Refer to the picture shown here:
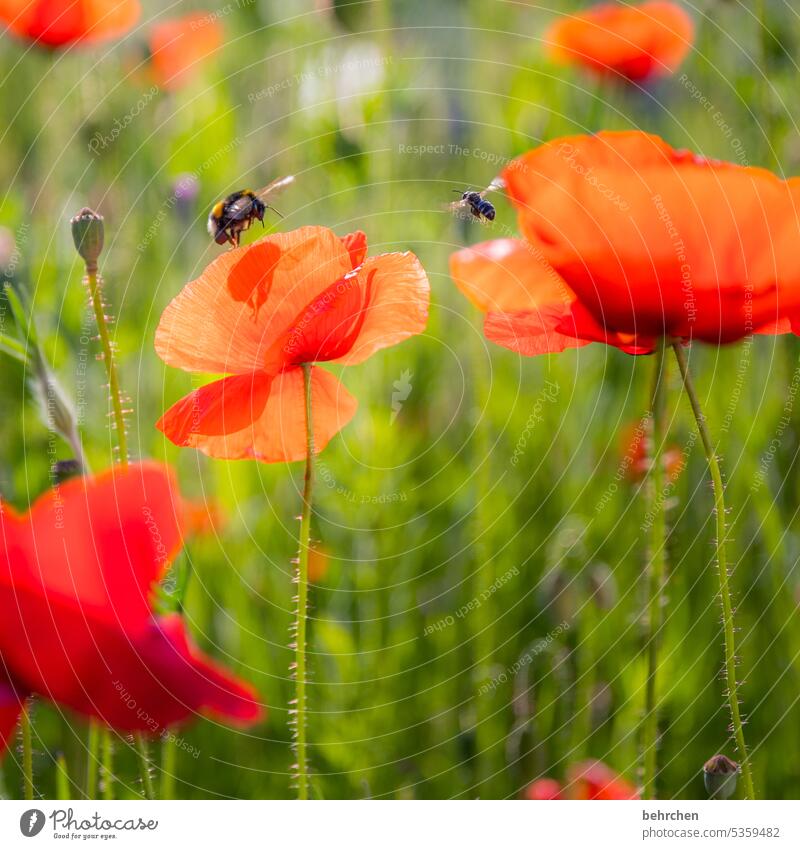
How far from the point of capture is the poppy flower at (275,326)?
356 mm

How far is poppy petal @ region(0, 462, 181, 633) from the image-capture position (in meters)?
0.33

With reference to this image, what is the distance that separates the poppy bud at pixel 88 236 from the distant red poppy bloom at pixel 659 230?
0.53ft

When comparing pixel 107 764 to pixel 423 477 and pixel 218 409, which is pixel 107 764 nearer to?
pixel 218 409

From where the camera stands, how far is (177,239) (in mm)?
786

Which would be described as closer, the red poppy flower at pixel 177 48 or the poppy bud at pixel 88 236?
the poppy bud at pixel 88 236

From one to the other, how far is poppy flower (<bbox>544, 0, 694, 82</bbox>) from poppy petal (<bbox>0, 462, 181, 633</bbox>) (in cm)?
57

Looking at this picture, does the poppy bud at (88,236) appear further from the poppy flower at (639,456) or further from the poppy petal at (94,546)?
the poppy flower at (639,456)

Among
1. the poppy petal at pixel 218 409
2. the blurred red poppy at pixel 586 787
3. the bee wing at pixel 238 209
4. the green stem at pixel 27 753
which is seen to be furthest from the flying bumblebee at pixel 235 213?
the blurred red poppy at pixel 586 787

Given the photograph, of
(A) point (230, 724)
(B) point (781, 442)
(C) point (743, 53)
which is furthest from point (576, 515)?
(C) point (743, 53)

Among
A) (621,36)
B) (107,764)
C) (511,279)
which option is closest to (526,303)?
(511,279)

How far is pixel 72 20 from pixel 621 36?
16.3 inches

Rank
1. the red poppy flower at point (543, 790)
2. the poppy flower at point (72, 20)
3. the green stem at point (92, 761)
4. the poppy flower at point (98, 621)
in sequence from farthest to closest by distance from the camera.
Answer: the poppy flower at point (72, 20) → the red poppy flower at point (543, 790) → the green stem at point (92, 761) → the poppy flower at point (98, 621)

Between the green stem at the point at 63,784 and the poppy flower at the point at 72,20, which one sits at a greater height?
the poppy flower at the point at 72,20

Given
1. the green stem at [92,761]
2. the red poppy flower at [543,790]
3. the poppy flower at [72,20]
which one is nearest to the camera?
the green stem at [92,761]
